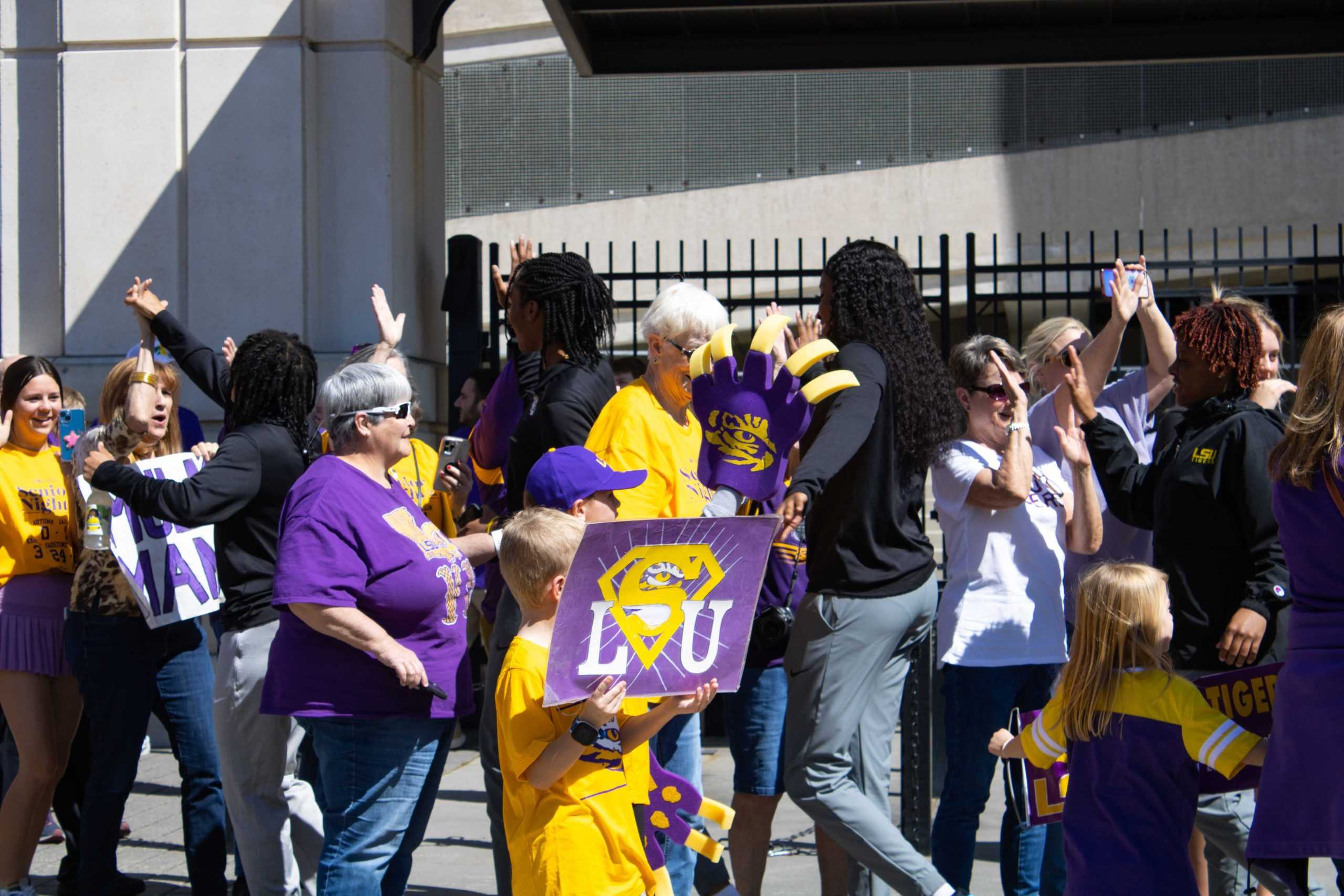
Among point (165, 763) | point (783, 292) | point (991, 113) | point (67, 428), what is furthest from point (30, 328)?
point (991, 113)

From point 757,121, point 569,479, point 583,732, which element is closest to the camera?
point 583,732

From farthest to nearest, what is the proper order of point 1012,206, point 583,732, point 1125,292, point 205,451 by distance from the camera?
point 1012,206
point 205,451
point 1125,292
point 583,732

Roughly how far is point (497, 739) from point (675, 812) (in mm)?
928

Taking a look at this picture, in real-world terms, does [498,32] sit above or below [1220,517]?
above

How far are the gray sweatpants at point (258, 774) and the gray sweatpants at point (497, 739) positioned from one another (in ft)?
1.91

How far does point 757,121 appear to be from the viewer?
16.1m

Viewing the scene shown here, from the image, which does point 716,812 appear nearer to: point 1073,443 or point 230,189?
point 1073,443

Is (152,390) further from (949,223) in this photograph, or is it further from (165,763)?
(949,223)

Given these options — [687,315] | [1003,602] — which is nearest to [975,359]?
[1003,602]

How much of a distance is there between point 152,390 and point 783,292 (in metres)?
10.7

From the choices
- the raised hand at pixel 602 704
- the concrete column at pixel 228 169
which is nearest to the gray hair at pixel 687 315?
the raised hand at pixel 602 704

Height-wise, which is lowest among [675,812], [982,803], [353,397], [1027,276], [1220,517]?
[982,803]

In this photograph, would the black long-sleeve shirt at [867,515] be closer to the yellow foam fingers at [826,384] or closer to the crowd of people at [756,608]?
the crowd of people at [756,608]

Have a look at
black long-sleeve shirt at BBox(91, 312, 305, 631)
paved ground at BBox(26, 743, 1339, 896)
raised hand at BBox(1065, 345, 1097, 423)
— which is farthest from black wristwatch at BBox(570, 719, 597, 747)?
paved ground at BBox(26, 743, 1339, 896)
